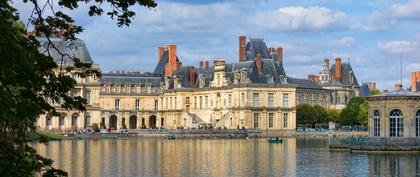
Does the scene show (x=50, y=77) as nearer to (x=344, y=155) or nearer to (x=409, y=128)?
(x=344, y=155)

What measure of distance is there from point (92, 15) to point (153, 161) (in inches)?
1064

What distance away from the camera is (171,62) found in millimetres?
101812

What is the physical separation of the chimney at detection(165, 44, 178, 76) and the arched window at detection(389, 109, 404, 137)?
182ft

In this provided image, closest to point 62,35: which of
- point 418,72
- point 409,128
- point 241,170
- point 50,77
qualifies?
point 50,77

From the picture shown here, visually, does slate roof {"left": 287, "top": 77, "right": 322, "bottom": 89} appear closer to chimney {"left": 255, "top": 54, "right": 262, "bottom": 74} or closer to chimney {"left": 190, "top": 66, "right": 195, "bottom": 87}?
chimney {"left": 190, "top": 66, "right": 195, "bottom": 87}

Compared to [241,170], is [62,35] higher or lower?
higher

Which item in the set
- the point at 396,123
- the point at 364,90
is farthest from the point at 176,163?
the point at 364,90

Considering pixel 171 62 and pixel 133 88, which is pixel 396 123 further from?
pixel 171 62

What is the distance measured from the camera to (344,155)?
42969mm

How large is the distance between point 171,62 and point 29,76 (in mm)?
90952

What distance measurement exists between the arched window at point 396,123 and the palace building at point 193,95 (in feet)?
133

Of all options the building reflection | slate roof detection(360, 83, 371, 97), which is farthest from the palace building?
the building reflection

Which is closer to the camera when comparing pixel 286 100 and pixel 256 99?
pixel 256 99

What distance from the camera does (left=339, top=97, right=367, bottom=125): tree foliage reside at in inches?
3829
